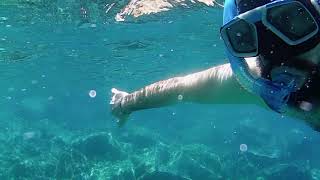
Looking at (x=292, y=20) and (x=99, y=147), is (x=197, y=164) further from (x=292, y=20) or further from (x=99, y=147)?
(x=292, y=20)

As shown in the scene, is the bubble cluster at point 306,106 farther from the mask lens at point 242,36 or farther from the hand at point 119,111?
the hand at point 119,111

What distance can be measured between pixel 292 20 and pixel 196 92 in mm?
1783

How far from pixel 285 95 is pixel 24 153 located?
77.4 feet

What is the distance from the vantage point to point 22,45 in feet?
74.3

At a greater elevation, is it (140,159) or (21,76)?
(140,159)

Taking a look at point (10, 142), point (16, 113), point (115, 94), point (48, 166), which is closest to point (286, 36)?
point (115, 94)

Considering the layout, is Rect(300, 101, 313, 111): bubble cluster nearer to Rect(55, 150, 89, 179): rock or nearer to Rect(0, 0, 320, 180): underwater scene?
Rect(0, 0, 320, 180): underwater scene

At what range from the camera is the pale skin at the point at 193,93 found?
3123 millimetres

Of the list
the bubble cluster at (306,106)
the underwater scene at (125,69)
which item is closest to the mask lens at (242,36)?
the bubble cluster at (306,106)

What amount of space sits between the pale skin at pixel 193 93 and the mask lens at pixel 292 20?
1.30 m

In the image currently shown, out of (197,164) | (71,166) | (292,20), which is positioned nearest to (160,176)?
(197,164)

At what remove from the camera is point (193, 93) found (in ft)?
11.3

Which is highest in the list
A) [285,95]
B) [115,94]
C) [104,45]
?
[285,95]

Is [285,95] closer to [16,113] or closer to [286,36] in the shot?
[286,36]
